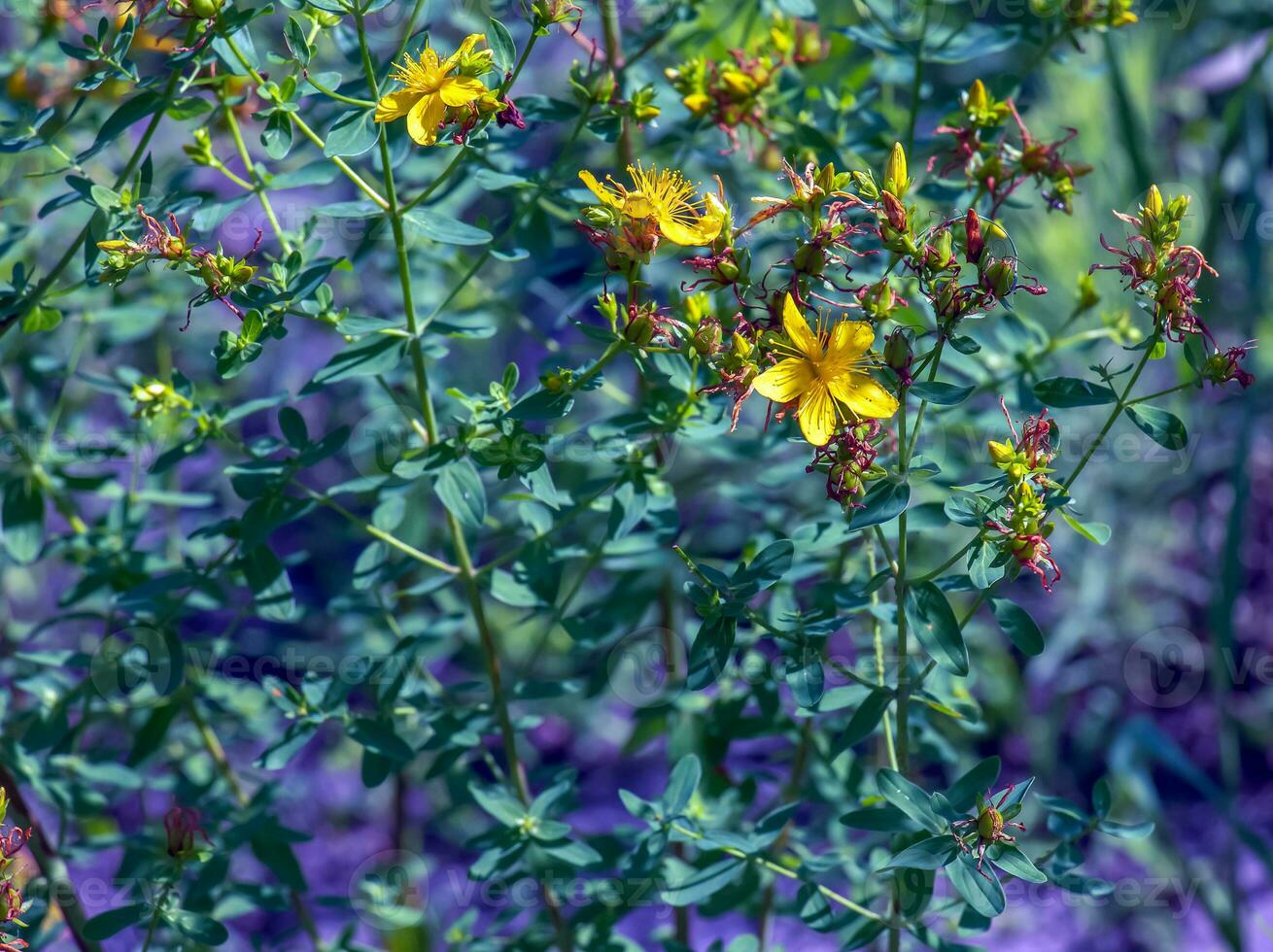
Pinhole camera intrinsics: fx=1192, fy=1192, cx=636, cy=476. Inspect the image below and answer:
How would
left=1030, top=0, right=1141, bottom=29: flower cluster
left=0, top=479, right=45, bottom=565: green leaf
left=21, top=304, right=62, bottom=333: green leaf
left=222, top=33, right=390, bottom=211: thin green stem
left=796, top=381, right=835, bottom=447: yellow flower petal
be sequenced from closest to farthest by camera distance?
left=796, top=381, right=835, bottom=447: yellow flower petal, left=222, top=33, right=390, bottom=211: thin green stem, left=21, top=304, right=62, bottom=333: green leaf, left=1030, top=0, right=1141, bottom=29: flower cluster, left=0, top=479, right=45, bottom=565: green leaf

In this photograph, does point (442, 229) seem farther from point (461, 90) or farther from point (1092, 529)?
point (1092, 529)

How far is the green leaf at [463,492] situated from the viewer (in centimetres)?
125

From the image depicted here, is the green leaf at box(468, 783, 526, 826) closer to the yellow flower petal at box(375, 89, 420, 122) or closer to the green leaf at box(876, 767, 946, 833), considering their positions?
the green leaf at box(876, 767, 946, 833)

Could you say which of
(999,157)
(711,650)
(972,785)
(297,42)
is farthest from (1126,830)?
(297,42)

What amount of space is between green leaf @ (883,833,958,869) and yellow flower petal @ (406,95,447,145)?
2.65 ft

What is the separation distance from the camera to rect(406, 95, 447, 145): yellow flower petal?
1.12 m

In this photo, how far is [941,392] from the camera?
111cm

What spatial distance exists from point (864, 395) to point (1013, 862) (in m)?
0.47

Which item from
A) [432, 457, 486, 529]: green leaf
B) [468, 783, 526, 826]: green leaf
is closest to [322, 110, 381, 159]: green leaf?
[432, 457, 486, 529]: green leaf

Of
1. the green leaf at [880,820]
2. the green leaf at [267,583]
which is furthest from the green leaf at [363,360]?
the green leaf at [880,820]

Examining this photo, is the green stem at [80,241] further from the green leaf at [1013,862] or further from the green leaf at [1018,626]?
the green leaf at [1013,862]

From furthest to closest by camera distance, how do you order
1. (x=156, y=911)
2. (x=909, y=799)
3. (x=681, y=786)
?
(x=681, y=786), (x=156, y=911), (x=909, y=799)

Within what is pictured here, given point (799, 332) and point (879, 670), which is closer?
point (799, 332)

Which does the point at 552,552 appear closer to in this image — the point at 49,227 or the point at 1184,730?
the point at 49,227
